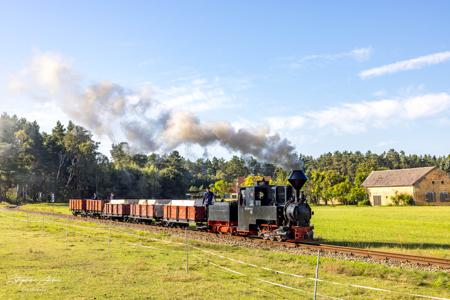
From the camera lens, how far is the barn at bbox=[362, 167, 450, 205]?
9206 centimetres

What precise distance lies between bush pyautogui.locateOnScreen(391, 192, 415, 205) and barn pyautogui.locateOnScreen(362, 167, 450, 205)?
25.8 inches

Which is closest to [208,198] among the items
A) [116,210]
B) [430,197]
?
[116,210]

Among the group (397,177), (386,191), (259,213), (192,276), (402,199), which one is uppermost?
(397,177)

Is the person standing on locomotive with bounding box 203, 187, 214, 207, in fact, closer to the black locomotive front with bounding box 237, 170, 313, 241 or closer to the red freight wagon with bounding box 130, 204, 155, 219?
the black locomotive front with bounding box 237, 170, 313, 241

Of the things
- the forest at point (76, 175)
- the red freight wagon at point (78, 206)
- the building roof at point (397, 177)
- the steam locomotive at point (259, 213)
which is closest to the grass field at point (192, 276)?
the steam locomotive at point (259, 213)

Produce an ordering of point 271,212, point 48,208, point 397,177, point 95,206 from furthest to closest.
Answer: point 397,177
point 48,208
point 95,206
point 271,212

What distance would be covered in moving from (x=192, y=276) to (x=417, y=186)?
86.0 meters

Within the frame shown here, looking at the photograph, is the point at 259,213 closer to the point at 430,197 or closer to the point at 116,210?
the point at 116,210

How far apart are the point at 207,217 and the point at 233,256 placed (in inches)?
512

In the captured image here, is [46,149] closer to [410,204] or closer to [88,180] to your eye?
[88,180]

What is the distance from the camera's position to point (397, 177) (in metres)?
97.1

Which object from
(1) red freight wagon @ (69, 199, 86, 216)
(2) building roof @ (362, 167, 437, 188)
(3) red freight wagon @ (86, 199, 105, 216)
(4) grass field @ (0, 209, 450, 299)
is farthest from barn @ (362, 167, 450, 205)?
(4) grass field @ (0, 209, 450, 299)

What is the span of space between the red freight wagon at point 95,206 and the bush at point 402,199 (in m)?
64.2

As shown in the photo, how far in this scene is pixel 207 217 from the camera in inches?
1331
